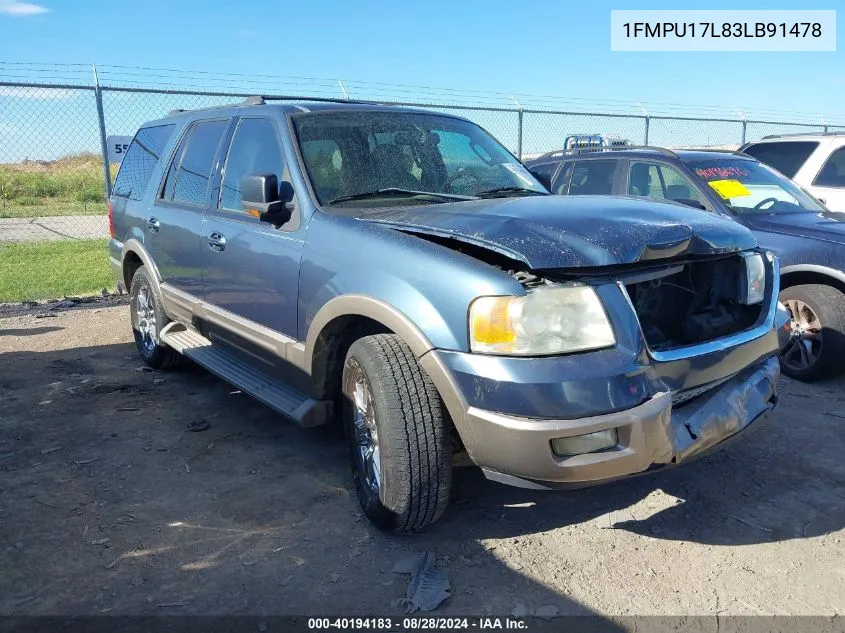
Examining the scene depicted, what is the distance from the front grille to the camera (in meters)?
3.04

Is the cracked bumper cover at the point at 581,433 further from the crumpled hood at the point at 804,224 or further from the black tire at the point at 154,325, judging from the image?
the black tire at the point at 154,325

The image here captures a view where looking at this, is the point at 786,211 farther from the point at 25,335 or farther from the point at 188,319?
the point at 25,335

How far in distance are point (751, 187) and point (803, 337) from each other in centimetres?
137

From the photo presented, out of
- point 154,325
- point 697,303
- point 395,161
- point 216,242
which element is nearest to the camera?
point 697,303

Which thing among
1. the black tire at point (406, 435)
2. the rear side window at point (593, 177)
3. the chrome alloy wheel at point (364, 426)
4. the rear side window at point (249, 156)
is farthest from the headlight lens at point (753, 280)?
the rear side window at point (593, 177)

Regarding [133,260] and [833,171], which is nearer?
[133,260]

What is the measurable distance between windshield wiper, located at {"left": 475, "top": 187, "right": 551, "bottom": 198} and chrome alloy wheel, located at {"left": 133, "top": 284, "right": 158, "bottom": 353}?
112 inches

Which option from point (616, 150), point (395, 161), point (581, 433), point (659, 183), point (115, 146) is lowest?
point (581, 433)

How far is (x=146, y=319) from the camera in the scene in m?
5.51

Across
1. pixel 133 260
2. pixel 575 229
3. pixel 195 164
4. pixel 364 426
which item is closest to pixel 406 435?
pixel 364 426

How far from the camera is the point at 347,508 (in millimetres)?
3301

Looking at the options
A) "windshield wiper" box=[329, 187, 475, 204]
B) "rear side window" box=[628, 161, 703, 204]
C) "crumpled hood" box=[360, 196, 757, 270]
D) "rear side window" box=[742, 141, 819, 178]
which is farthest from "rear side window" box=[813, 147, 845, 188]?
"windshield wiper" box=[329, 187, 475, 204]

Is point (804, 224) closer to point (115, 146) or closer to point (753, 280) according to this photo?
point (753, 280)

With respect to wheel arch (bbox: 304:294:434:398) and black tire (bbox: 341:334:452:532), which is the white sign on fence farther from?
black tire (bbox: 341:334:452:532)
